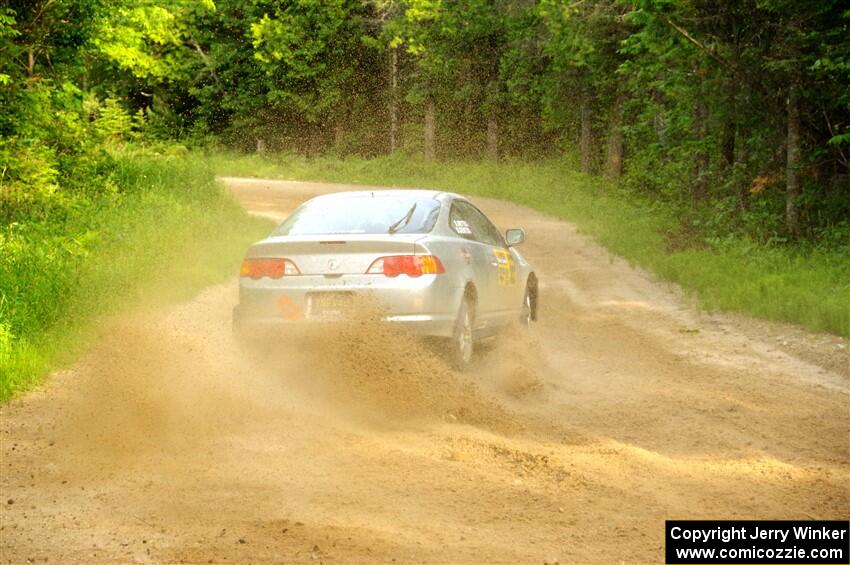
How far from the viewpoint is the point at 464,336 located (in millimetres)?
9805

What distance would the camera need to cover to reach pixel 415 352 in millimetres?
8992

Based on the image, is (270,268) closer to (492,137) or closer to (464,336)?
(464,336)

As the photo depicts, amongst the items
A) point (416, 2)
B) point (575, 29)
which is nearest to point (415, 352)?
point (575, 29)

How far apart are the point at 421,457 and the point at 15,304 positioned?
6.63 m

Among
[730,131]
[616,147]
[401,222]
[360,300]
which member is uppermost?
[730,131]

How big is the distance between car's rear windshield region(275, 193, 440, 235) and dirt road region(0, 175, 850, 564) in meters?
1.16

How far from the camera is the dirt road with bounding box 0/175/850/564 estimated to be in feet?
18.1

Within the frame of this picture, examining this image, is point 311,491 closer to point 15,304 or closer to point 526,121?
point 15,304

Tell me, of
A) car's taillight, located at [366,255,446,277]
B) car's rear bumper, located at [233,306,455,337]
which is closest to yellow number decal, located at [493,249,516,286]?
car's rear bumper, located at [233,306,455,337]

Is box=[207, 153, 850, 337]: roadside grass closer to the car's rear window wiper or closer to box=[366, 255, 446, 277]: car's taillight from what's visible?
the car's rear window wiper

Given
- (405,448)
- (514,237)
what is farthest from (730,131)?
(405,448)

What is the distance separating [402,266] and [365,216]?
37.3 inches

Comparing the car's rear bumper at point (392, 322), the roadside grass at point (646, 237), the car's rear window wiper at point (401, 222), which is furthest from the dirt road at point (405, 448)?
the roadside grass at point (646, 237)

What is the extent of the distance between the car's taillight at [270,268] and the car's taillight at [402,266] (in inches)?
27.2
